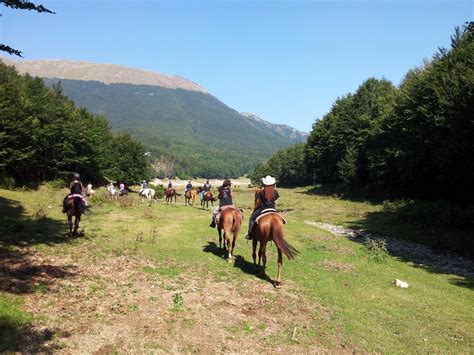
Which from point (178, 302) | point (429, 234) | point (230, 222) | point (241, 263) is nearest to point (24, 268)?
point (178, 302)

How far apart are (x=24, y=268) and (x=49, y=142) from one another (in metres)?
43.1

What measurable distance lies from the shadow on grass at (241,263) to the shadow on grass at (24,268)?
7.34 m

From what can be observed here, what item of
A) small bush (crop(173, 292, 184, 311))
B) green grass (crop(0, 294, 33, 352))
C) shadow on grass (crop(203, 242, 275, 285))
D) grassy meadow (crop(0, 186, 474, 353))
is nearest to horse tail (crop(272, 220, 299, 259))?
grassy meadow (crop(0, 186, 474, 353))

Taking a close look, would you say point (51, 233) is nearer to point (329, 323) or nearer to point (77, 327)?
point (77, 327)

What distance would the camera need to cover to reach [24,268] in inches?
500

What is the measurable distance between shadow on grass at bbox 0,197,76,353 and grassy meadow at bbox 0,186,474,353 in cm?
4

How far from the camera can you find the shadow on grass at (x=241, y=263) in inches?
611

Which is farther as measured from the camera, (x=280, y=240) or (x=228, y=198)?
(x=228, y=198)

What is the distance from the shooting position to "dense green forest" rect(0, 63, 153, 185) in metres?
40.7

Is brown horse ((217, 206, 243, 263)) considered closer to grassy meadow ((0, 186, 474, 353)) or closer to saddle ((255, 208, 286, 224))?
grassy meadow ((0, 186, 474, 353))

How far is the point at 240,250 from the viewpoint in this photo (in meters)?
20.3

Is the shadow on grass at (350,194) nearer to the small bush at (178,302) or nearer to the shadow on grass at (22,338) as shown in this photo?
the small bush at (178,302)

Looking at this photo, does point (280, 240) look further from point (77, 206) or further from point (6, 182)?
point (6, 182)

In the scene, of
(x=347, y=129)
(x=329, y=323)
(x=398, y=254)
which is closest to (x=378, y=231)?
(x=398, y=254)
